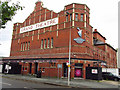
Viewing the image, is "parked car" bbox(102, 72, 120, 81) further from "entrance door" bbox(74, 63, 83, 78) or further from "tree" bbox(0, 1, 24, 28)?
"tree" bbox(0, 1, 24, 28)

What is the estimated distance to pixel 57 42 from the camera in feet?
100

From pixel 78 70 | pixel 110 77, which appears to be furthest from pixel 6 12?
pixel 110 77

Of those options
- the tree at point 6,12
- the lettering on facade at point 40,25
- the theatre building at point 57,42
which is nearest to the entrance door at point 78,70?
the theatre building at point 57,42

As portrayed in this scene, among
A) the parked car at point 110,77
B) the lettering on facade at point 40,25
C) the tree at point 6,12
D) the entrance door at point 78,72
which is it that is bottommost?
the parked car at point 110,77

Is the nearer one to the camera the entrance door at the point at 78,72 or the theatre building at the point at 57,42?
the entrance door at the point at 78,72

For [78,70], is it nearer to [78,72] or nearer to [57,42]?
[78,72]

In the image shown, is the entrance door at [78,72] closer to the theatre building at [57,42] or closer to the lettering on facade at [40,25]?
the theatre building at [57,42]

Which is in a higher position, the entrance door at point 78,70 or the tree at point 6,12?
the tree at point 6,12

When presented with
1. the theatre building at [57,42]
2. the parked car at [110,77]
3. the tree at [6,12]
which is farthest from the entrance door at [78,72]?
A: the tree at [6,12]

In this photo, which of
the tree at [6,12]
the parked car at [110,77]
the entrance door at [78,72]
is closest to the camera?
the tree at [6,12]

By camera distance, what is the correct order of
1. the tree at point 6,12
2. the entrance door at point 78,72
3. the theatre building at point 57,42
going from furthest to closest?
the theatre building at point 57,42 < the entrance door at point 78,72 < the tree at point 6,12

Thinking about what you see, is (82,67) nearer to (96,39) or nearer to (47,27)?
(47,27)

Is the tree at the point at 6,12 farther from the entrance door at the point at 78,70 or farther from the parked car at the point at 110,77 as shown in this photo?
the parked car at the point at 110,77

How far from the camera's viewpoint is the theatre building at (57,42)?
26.5m
